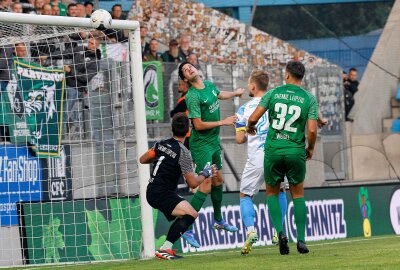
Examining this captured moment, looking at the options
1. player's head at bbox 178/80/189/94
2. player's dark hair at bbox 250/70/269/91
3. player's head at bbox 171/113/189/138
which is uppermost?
player's head at bbox 178/80/189/94

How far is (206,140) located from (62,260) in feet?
9.15

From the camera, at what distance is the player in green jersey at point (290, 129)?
35.4ft

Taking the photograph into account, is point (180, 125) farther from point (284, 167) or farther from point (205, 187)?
point (205, 187)

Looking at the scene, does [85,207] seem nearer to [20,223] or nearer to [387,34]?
[20,223]

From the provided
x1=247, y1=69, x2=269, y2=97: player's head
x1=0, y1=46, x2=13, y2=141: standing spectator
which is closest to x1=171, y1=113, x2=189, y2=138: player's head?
x1=247, y1=69, x2=269, y2=97: player's head

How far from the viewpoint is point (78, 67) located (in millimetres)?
15828

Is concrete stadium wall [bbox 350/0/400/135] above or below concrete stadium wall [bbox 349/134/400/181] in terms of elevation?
above

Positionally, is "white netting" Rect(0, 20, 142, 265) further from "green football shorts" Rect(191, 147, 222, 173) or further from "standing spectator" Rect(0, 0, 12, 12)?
"standing spectator" Rect(0, 0, 12, 12)

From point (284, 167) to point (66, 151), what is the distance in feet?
19.2

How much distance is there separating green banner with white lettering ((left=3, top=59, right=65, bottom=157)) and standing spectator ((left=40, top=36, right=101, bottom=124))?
17 centimetres

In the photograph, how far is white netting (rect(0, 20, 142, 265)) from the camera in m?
14.5

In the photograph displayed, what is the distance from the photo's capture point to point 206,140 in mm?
13133

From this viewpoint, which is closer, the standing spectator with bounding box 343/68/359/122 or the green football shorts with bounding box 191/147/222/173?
the green football shorts with bounding box 191/147/222/173

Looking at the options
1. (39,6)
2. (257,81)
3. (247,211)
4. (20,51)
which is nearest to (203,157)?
(247,211)
